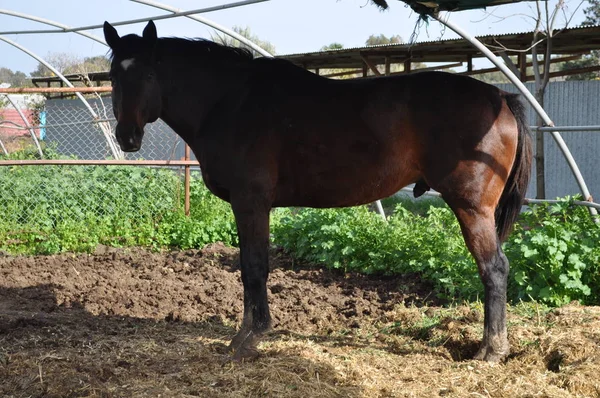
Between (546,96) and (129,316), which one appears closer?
(129,316)

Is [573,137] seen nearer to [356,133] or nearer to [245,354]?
[356,133]

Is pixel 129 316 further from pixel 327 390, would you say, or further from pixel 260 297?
pixel 327 390

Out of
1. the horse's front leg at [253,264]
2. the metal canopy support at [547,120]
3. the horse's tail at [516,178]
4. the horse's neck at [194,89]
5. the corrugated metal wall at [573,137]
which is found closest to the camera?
the horse's front leg at [253,264]

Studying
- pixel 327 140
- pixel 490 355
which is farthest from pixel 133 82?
pixel 490 355

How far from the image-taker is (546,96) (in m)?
14.0

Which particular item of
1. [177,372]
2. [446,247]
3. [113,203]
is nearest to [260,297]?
[177,372]

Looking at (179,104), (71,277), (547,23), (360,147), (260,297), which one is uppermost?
(547,23)

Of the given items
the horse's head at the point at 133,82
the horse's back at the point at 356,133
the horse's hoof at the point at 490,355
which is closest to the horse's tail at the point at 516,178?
the horse's back at the point at 356,133

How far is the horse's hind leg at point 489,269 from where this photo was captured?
4.54 m

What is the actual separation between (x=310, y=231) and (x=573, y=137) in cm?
766

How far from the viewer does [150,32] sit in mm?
4832

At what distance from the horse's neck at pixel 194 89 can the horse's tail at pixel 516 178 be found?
2.01 m

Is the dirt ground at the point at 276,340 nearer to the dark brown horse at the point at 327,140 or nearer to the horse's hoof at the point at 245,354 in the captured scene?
the horse's hoof at the point at 245,354

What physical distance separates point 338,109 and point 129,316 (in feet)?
9.21
